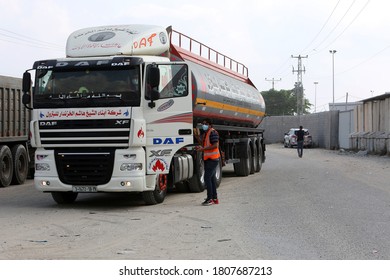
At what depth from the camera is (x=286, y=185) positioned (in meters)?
15.7

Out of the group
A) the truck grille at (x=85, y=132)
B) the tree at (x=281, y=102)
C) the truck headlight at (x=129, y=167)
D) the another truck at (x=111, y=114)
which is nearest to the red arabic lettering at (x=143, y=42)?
the another truck at (x=111, y=114)

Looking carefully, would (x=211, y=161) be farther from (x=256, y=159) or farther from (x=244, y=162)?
(x=256, y=159)

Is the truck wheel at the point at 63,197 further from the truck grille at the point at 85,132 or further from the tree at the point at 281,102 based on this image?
the tree at the point at 281,102

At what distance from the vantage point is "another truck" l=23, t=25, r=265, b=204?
35.3ft

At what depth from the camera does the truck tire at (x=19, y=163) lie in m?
16.6

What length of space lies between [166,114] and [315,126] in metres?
40.4

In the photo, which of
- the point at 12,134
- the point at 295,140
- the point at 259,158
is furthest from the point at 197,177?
the point at 295,140

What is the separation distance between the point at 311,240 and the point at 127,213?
13.6 ft

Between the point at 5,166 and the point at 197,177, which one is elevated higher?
the point at 5,166

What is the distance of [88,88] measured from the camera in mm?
10867

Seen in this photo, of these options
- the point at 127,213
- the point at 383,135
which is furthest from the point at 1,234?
the point at 383,135

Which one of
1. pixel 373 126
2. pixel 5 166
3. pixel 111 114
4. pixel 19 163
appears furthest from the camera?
pixel 373 126

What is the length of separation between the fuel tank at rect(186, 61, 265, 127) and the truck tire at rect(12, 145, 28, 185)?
20.0 feet

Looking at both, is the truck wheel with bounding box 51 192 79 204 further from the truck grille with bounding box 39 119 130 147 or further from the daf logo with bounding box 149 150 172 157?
the daf logo with bounding box 149 150 172 157
